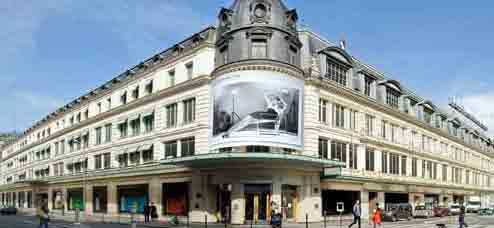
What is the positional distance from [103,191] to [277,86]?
30495mm

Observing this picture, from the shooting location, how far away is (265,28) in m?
39.8

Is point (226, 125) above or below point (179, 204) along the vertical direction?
above

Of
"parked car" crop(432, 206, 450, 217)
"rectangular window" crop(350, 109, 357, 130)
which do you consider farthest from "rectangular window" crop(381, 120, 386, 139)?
"parked car" crop(432, 206, 450, 217)

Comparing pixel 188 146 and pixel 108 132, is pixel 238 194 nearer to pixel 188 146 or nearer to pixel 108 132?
pixel 188 146

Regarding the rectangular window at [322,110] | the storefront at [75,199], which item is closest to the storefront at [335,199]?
the rectangular window at [322,110]

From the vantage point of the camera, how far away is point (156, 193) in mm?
48469

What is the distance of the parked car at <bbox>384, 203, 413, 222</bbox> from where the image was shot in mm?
48847

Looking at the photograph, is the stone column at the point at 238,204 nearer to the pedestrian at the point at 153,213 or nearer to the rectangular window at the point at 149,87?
the pedestrian at the point at 153,213

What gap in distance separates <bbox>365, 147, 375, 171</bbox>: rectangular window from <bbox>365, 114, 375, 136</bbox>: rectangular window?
163 cm

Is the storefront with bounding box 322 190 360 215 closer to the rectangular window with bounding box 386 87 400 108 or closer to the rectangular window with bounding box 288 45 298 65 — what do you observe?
the rectangular window with bounding box 288 45 298 65

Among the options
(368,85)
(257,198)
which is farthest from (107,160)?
(368,85)

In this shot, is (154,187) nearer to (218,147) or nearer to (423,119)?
(218,147)

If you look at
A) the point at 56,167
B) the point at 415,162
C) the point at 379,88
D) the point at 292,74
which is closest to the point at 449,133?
the point at 415,162

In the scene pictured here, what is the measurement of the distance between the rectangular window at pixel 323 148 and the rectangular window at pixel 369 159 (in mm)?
8476
